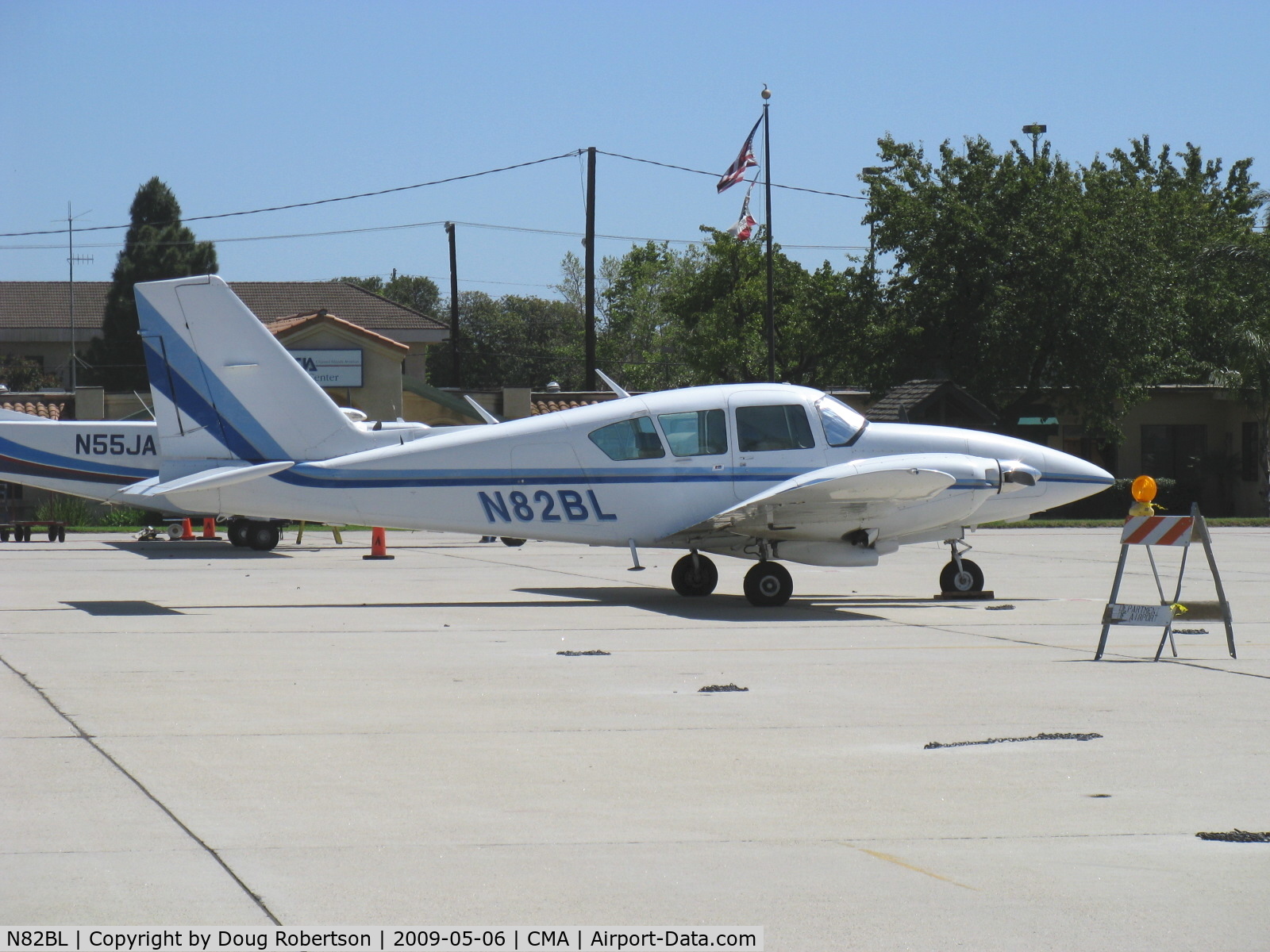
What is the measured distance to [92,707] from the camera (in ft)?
28.1

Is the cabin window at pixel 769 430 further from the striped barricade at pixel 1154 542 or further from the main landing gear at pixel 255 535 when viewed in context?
the main landing gear at pixel 255 535

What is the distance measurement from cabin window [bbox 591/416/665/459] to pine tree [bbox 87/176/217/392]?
55790 mm

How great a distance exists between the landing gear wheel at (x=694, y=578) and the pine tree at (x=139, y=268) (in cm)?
5557

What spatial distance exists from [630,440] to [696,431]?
72 cm

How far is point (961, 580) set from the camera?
16188 millimetres

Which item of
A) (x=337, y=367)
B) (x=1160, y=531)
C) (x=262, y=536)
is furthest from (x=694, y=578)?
(x=337, y=367)

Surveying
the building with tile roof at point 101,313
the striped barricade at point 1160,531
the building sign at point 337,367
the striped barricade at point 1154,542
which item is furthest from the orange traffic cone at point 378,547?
the building with tile roof at point 101,313

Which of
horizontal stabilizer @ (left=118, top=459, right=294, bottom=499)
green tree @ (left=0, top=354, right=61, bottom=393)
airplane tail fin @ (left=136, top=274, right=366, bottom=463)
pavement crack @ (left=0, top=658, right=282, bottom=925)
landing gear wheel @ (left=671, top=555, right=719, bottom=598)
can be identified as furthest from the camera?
green tree @ (left=0, top=354, right=61, bottom=393)

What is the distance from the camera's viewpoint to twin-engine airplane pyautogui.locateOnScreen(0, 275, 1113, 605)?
14898 mm

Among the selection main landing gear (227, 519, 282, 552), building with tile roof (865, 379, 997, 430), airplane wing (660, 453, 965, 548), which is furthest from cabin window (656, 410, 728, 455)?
building with tile roof (865, 379, 997, 430)

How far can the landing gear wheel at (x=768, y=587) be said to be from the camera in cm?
1501

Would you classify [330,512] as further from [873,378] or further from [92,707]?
[873,378]

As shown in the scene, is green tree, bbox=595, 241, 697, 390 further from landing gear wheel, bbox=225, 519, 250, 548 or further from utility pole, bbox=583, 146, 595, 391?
landing gear wheel, bbox=225, 519, 250, 548

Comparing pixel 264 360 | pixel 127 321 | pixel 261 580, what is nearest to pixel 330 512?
pixel 264 360
